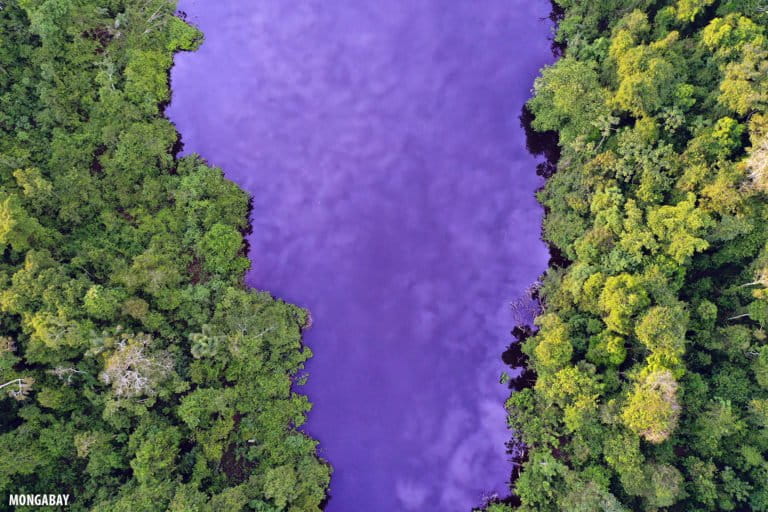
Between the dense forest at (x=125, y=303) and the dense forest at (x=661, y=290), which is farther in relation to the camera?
the dense forest at (x=125, y=303)

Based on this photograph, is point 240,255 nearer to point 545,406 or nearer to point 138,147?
point 138,147

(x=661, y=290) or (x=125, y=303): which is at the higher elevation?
(x=125, y=303)

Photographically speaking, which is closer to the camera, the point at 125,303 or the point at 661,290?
the point at 661,290

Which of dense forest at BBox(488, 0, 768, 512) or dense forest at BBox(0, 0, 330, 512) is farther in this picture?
dense forest at BBox(0, 0, 330, 512)

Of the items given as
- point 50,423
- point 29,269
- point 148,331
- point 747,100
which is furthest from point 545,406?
point 29,269
